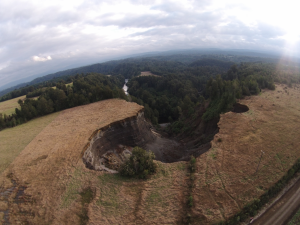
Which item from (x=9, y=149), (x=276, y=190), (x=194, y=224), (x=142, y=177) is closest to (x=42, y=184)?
(x=142, y=177)

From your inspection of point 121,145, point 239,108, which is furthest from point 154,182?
point 239,108

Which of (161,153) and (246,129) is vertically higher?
(246,129)

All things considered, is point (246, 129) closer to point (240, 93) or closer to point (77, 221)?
point (240, 93)

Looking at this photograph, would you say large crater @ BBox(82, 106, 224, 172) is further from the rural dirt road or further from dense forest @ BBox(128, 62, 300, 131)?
the rural dirt road

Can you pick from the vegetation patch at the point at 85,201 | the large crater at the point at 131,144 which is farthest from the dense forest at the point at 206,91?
the vegetation patch at the point at 85,201

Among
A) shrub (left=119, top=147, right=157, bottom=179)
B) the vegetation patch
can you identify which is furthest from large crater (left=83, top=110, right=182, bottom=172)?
shrub (left=119, top=147, right=157, bottom=179)
